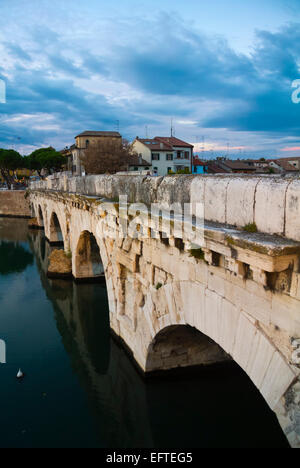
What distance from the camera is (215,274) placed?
4516 mm

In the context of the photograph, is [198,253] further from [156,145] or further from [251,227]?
[156,145]

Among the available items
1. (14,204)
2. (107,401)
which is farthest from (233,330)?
(14,204)

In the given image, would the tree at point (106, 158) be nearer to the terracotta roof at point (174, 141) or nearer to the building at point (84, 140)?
the terracotta roof at point (174, 141)

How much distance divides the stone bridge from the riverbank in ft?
121

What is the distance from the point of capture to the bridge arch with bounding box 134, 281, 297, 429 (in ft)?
11.6

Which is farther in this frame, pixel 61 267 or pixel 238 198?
pixel 61 267

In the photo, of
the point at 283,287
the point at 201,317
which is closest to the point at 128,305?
the point at 201,317

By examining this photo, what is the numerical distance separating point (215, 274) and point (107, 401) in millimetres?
5467

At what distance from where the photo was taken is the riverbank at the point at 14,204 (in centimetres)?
4268

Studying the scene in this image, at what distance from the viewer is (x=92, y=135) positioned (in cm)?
4881

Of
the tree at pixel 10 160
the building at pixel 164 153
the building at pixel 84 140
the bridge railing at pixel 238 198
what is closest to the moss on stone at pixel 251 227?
the bridge railing at pixel 238 198

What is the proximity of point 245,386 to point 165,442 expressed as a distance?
8.04ft

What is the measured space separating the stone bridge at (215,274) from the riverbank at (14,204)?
36874 millimetres
